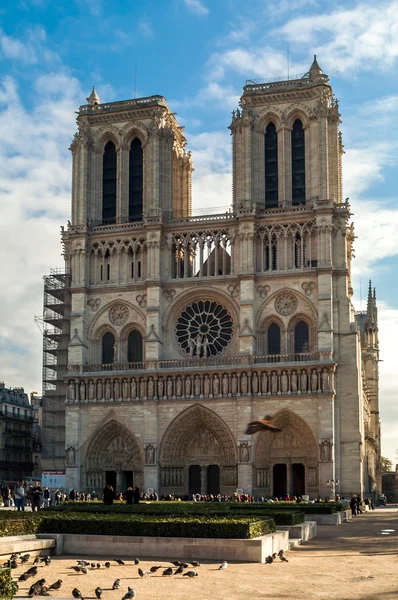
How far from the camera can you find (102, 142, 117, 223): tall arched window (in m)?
63.9

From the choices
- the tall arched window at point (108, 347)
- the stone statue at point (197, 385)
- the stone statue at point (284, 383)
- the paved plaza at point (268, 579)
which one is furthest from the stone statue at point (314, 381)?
the paved plaza at point (268, 579)

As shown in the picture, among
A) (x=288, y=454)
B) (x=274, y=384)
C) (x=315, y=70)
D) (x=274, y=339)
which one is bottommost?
(x=288, y=454)

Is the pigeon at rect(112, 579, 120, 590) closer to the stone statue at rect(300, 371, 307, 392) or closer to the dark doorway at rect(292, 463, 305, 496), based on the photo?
the stone statue at rect(300, 371, 307, 392)

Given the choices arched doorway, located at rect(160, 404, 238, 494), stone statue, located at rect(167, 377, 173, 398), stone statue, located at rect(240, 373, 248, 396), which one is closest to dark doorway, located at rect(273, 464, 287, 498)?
arched doorway, located at rect(160, 404, 238, 494)

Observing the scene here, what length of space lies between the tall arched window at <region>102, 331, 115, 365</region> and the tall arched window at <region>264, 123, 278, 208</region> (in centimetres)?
1412

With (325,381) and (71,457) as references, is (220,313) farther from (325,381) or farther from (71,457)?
(71,457)

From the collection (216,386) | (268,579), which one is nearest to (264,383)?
(216,386)

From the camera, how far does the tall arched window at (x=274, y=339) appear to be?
191ft

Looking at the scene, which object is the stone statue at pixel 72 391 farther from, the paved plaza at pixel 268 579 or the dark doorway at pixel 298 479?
the paved plaza at pixel 268 579

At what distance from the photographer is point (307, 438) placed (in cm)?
5531

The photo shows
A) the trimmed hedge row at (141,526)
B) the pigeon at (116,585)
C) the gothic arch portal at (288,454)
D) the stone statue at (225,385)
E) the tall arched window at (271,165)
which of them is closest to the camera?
the pigeon at (116,585)

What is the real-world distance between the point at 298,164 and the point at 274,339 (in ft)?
40.2

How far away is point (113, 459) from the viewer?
59.5 meters

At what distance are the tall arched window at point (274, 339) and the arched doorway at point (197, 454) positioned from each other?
19.2ft
